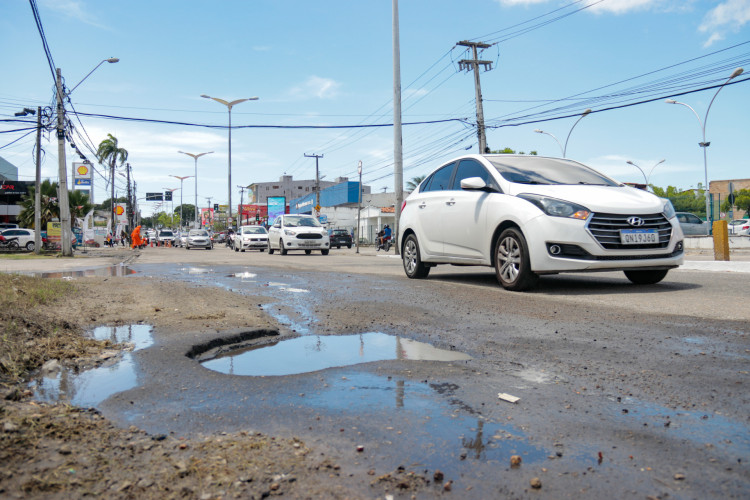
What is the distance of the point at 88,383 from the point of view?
3178 mm

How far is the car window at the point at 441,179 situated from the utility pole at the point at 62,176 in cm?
1916

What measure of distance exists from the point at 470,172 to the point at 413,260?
1.87m

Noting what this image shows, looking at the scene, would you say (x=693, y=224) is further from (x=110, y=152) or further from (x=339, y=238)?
(x=110, y=152)

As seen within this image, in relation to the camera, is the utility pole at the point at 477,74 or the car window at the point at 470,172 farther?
the utility pole at the point at 477,74

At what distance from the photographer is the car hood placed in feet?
21.1

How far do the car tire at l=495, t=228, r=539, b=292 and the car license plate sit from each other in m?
1.03

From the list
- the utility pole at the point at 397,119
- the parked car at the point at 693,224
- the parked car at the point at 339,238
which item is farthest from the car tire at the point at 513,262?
the parked car at the point at 339,238

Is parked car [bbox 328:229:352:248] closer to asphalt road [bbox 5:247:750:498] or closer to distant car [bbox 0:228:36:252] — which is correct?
distant car [bbox 0:228:36:252]

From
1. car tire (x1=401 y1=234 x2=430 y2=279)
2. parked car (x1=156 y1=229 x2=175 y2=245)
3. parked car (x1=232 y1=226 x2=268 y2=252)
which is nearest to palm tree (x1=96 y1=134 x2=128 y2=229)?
parked car (x1=156 y1=229 x2=175 y2=245)

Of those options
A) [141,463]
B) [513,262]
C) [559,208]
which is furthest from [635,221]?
[141,463]

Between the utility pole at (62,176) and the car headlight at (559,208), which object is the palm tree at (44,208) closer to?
the utility pole at (62,176)

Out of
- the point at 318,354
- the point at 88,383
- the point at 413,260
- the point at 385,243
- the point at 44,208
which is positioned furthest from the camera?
the point at 44,208

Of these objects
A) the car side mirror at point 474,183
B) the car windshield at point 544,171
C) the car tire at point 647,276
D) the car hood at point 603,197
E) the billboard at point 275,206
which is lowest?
the car tire at point 647,276

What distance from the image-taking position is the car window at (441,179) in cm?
865
